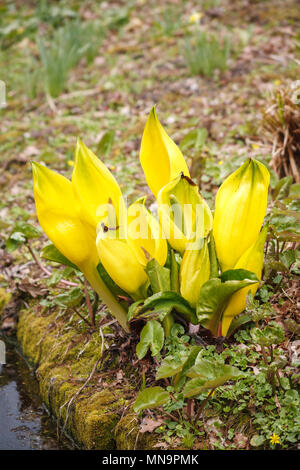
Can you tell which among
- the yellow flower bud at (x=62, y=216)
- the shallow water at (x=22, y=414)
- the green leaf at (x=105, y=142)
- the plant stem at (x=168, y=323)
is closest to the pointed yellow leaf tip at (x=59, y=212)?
the yellow flower bud at (x=62, y=216)

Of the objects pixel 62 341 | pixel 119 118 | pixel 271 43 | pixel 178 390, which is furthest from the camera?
pixel 271 43

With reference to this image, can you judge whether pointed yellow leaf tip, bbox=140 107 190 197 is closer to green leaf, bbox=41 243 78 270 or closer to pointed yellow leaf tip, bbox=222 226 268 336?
pointed yellow leaf tip, bbox=222 226 268 336

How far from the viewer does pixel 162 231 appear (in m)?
1.58

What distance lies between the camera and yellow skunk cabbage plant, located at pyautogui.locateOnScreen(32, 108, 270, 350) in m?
1.49

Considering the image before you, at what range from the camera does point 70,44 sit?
4.59 meters

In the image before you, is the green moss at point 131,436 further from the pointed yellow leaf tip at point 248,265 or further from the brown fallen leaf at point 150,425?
the pointed yellow leaf tip at point 248,265

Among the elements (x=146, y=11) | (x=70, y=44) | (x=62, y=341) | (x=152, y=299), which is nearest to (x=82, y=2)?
(x=146, y=11)

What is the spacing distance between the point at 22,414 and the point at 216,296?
97cm

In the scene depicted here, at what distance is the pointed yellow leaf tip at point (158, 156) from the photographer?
1.57 metres

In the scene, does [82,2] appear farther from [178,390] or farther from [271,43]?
[178,390]

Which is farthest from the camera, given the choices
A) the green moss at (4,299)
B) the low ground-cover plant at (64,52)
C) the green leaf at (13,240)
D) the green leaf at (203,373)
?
the low ground-cover plant at (64,52)

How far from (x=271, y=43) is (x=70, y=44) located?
1.75 m

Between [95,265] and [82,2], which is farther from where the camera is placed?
[82,2]

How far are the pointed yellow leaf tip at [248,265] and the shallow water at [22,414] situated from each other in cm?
77
